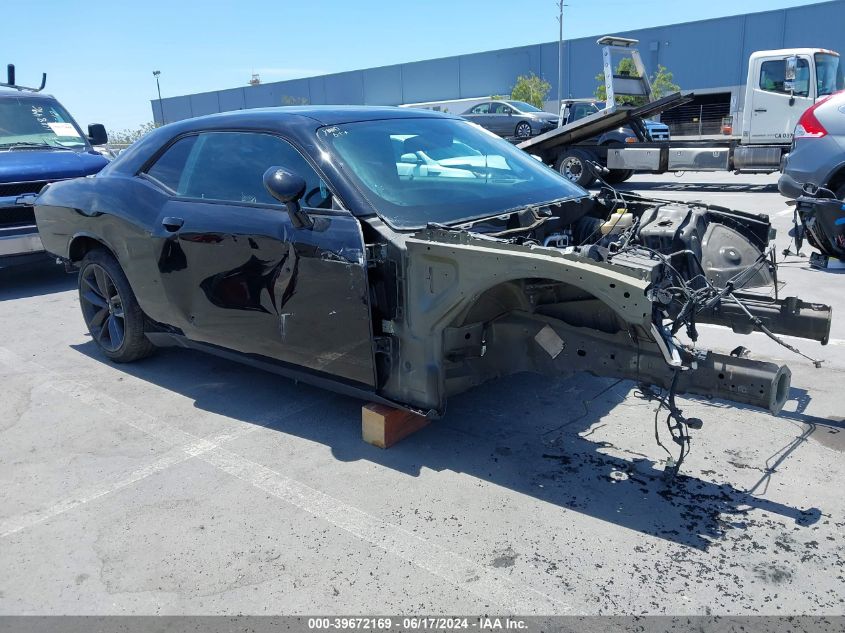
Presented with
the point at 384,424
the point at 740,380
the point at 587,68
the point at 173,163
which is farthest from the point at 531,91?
the point at 740,380

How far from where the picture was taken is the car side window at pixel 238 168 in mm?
3666

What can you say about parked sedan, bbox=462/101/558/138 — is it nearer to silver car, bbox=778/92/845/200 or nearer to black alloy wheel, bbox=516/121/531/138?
black alloy wheel, bbox=516/121/531/138

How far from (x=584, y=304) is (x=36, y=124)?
7.80m

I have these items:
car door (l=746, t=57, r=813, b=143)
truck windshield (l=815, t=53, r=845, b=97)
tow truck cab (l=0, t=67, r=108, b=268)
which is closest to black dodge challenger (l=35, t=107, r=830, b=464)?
tow truck cab (l=0, t=67, r=108, b=268)

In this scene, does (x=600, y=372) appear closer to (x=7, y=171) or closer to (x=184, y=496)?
(x=184, y=496)

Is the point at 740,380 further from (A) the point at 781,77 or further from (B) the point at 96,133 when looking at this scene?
(A) the point at 781,77

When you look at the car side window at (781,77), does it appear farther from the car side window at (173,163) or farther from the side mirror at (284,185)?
the side mirror at (284,185)

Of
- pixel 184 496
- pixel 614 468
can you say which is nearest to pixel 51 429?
pixel 184 496

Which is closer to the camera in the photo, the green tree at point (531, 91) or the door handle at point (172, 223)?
the door handle at point (172, 223)

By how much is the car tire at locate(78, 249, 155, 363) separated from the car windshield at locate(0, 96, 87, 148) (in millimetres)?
3877

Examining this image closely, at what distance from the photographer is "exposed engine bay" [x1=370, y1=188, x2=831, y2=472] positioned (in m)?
2.86

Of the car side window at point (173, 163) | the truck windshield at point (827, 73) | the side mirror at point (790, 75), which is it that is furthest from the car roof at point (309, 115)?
the truck windshield at point (827, 73)

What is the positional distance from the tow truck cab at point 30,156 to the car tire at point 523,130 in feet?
45.6

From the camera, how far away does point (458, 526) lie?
2.95 m
